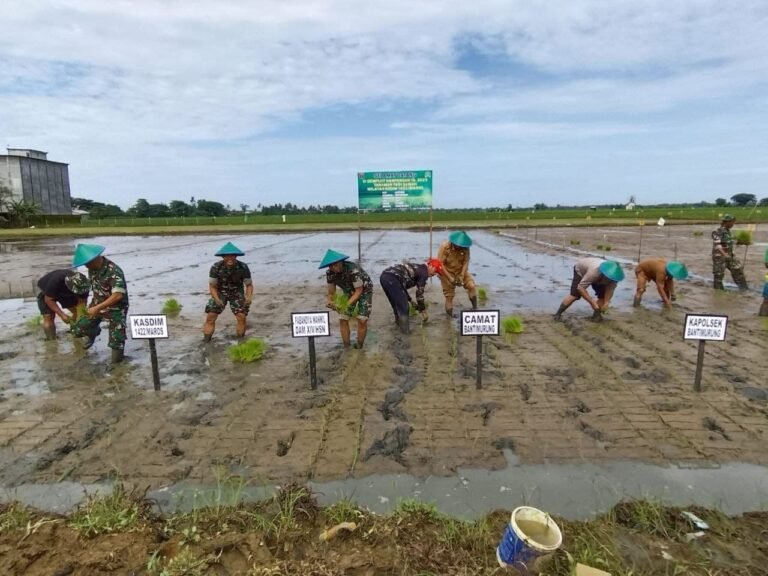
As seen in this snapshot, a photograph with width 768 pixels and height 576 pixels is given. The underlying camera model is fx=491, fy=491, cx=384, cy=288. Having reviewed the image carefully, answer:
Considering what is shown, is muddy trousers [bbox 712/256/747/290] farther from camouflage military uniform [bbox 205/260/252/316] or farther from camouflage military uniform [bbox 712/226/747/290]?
camouflage military uniform [bbox 205/260/252/316]

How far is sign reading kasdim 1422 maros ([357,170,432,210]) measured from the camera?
12.0 m

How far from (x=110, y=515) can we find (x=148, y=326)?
85.8 inches

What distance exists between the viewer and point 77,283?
6.24 metres

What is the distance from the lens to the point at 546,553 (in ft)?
6.89

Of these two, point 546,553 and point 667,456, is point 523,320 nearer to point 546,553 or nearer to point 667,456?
point 667,456

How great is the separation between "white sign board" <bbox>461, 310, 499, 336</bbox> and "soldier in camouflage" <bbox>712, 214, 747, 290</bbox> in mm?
7202

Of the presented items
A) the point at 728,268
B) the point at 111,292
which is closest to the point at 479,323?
the point at 111,292

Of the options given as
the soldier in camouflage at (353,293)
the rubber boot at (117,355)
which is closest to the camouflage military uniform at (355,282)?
the soldier in camouflage at (353,293)

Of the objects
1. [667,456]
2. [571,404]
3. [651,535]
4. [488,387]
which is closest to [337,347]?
[488,387]

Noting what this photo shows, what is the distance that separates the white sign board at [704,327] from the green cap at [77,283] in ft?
21.7

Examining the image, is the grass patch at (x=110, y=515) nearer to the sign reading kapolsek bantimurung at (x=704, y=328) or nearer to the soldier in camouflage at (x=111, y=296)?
the soldier in camouflage at (x=111, y=296)

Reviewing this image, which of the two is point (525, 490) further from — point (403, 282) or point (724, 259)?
point (724, 259)

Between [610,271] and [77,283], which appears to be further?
[610,271]

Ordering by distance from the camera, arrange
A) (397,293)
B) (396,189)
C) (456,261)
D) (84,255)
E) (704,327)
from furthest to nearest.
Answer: (396,189) → (456,261) → (397,293) → (84,255) → (704,327)
